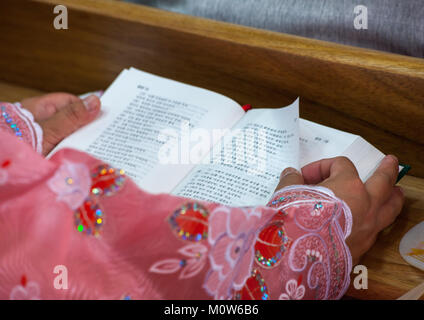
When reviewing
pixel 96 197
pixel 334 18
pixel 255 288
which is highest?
pixel 334 18

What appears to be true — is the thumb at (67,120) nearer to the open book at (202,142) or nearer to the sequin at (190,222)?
the open book at (202,142)

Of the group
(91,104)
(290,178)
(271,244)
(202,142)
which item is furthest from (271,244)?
(91,104)

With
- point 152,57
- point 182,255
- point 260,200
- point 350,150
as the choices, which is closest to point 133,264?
point 182,255

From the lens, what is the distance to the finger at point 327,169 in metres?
0.68

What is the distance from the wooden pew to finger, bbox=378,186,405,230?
0.03m

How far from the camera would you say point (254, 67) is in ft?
2.73

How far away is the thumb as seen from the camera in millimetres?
827

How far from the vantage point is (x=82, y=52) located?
0.98 meters

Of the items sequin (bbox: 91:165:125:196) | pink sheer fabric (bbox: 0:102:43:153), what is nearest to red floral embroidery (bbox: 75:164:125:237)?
sequin (bbox: 91:165:125:196)

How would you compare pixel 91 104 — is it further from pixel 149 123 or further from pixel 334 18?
pixel 334 18

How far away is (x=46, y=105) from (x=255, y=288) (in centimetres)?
48

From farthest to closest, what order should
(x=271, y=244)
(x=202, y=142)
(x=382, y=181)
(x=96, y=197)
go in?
(x=202, y=142), (x=382, y=181), (x=271, y=244), (x=96, y=197)

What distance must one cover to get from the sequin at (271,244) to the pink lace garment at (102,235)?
0.16 ft

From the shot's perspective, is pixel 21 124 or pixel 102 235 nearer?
pixel 102 235
